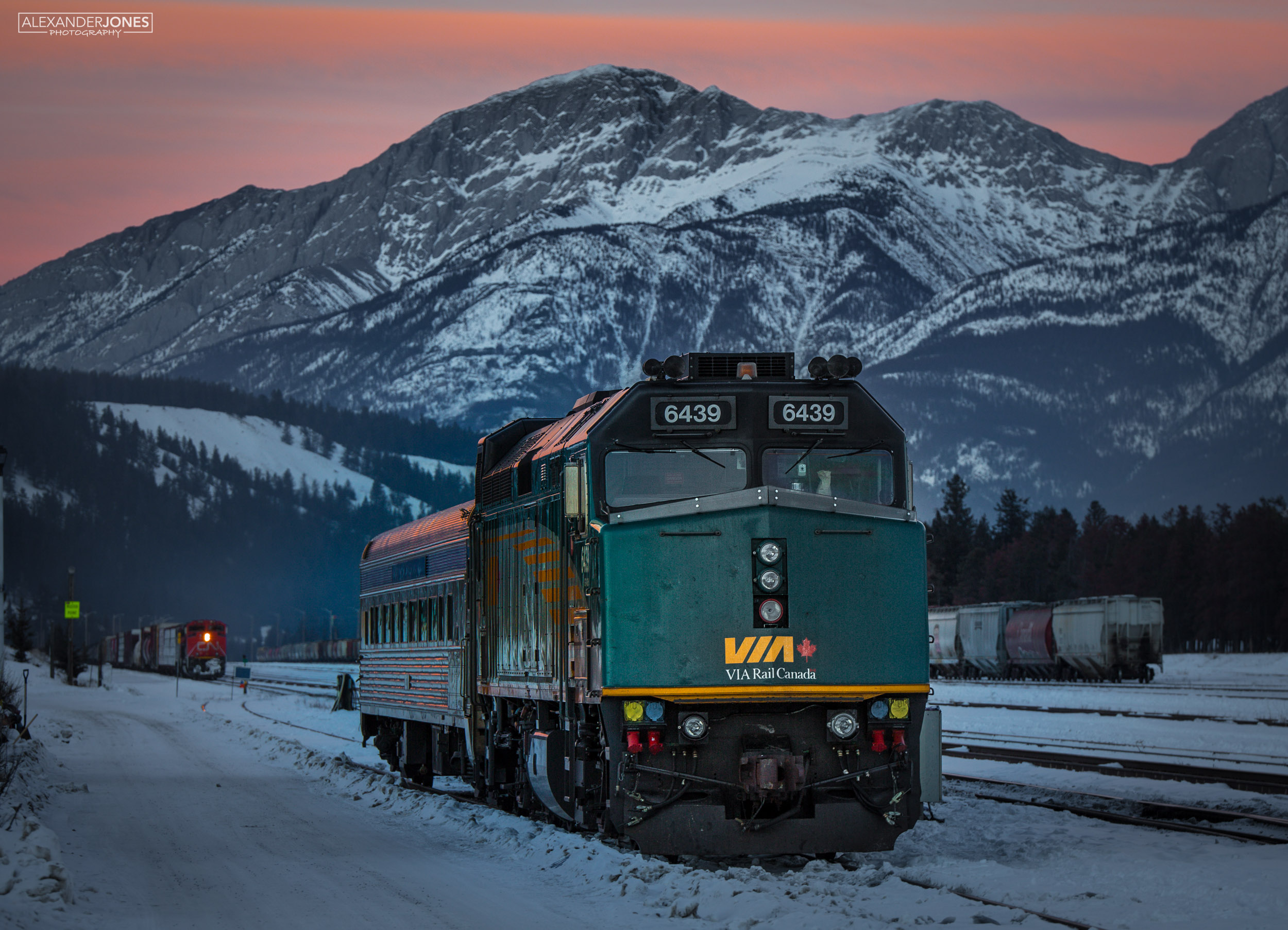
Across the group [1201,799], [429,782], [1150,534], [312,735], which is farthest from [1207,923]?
[1150,534]

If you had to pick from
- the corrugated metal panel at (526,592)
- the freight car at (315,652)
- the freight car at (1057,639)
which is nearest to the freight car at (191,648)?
the freight car at (315,652)

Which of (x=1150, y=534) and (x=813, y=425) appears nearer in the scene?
(x=813, y=425)

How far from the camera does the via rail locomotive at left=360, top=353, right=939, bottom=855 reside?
13156 mm

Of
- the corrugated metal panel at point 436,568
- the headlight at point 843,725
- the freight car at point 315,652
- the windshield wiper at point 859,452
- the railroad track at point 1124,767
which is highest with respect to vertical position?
the windshield wiper at point 859,452

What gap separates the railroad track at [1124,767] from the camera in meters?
21.6

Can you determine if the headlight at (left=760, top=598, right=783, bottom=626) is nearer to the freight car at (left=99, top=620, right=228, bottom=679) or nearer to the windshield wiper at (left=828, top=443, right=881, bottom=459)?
the windshield wiper at (left=828, top=443, right=881, bottom=459)

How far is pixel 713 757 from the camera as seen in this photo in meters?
13.3

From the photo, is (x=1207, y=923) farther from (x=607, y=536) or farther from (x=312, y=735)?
(x=312, y=735)

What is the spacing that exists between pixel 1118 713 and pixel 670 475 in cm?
3034

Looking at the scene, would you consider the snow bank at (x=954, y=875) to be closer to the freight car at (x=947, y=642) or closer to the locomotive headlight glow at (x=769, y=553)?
the locomotive headlight glow at (x=769, y=553)

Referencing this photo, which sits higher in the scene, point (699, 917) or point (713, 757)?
point (713, 757)

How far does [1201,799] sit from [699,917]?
10.4 metres

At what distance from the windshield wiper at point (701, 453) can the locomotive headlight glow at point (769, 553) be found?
93 centimetres

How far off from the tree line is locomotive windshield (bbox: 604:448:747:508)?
9739 cm
